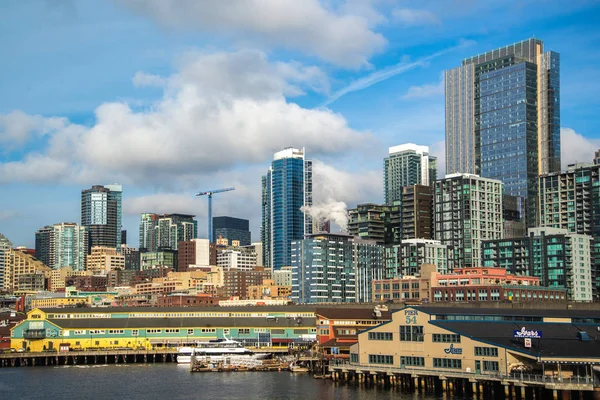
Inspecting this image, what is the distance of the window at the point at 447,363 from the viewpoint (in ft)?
374

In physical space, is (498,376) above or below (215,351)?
above

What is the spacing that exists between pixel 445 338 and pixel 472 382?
7.80 meters

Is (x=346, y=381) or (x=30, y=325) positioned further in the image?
(x=30, y=325)

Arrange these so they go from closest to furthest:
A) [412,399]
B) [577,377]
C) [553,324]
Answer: [577,377] → [412,399] → [553,324]

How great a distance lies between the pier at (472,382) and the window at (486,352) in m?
2.68

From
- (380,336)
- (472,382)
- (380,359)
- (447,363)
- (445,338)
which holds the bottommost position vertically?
(472,382)

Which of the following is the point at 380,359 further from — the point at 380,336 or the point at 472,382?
the point at 472,382

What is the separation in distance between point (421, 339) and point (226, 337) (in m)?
81.0

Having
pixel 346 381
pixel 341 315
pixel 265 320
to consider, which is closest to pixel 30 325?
pixel 265 320

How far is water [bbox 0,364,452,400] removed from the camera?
11669 cm

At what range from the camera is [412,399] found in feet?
354

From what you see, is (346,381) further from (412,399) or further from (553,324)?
(553,324)

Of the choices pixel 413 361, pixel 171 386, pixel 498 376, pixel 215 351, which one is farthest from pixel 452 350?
pixel 215 351

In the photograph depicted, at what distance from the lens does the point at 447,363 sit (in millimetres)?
115500
